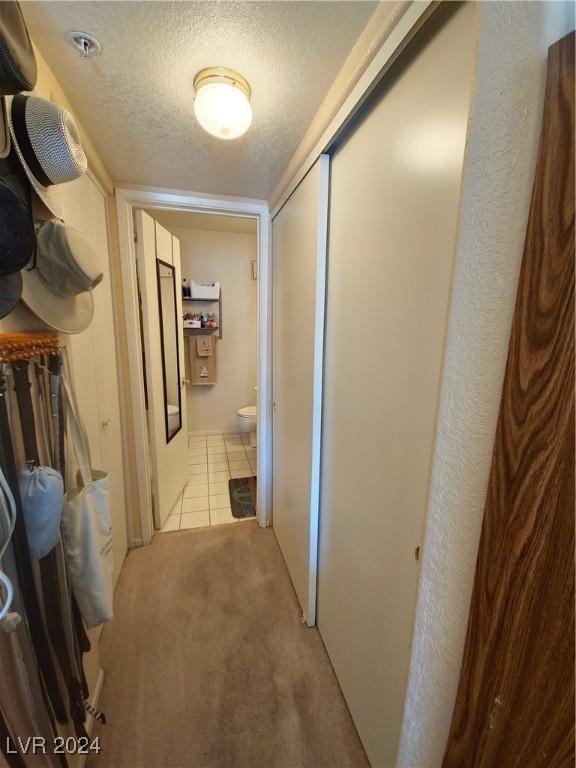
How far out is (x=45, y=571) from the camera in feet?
2.84

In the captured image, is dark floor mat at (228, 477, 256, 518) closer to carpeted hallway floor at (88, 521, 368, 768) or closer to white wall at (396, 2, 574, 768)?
carpeted hallway floor at (88, 521, 368, 768)

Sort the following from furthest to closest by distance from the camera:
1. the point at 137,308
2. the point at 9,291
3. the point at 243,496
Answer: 1. the point at 243,496
2. the point at 137,308
3. the point at 9,291

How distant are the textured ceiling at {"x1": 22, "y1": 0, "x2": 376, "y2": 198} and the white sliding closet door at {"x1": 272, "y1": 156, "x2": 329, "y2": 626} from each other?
259mm

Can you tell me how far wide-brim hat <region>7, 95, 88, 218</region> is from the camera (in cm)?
76

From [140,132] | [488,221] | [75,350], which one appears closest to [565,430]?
[488,221]

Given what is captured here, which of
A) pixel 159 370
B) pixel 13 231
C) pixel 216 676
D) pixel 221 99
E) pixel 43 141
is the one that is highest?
pixel 221 99

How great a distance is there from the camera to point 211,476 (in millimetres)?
3127

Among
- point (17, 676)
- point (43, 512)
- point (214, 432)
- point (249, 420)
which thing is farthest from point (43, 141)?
point (214, 432)

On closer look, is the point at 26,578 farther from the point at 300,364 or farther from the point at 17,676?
the point at 300,364

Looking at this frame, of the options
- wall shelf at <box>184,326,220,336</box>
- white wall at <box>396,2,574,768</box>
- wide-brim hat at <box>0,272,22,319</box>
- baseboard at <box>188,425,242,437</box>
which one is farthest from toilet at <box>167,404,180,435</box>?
white wall at <box>396,2,574,768</box>

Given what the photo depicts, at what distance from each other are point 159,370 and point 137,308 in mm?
483

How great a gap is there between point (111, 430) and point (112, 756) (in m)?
1.33

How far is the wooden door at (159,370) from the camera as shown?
2046 mm

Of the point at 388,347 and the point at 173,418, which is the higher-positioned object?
the point at 388,347
